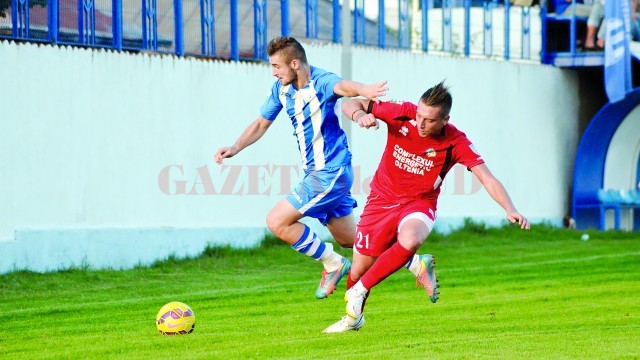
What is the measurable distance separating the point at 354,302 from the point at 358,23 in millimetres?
12233

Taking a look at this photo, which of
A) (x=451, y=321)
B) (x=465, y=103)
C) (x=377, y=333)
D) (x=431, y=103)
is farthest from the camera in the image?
(x=465, y=103)

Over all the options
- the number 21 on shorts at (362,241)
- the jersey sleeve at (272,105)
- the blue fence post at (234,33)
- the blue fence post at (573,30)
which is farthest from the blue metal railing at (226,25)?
the number 21 on shorts at (362,241)

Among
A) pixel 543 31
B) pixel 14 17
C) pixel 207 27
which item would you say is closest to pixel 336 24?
pixel 207 27

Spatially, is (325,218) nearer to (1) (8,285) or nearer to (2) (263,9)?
(1) (8,285)

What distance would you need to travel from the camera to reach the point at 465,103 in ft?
73.4

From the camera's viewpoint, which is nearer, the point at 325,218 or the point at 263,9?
the point at 325,218

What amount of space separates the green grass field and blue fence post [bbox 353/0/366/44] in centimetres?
402

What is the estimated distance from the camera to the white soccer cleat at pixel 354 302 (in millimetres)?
9500

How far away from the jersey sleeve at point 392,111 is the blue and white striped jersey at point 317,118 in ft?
3.08

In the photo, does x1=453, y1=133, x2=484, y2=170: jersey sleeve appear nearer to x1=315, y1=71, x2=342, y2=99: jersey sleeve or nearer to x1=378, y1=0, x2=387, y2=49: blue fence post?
x1=315, y1=71, x2=342, y2=99: jersey sleeve

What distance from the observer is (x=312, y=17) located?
782 inches

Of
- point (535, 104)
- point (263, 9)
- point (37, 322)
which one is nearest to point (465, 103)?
point (535, 104)

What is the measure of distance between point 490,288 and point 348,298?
507 centimetres

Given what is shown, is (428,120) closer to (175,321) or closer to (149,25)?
(175,321)
